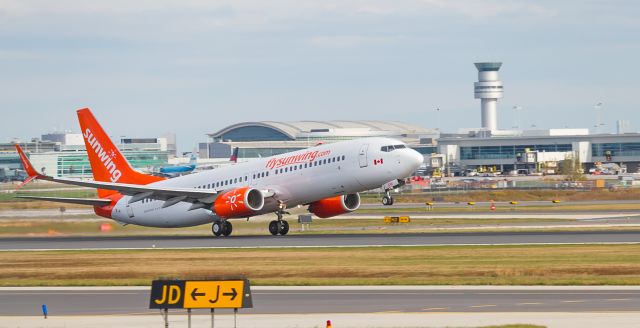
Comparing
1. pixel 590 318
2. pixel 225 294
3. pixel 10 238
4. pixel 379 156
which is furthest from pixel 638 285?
pixel 10 238

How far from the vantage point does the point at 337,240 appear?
2527 inches

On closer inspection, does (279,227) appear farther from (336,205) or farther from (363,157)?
(363,157)

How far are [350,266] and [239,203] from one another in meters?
20.4

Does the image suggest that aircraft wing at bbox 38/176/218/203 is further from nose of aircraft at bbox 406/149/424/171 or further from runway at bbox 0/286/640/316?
runway at bbox 0/286/640/316

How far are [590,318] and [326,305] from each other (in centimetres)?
840

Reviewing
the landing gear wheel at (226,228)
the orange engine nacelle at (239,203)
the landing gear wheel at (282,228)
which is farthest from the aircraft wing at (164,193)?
the landing gear wheel at (282,228)

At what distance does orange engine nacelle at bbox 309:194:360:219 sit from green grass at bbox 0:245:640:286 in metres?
12.8

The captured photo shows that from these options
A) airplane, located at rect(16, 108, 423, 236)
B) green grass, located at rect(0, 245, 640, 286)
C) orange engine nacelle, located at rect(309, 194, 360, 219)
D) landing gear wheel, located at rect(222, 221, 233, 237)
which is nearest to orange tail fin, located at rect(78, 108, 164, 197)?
airplane, located at rect(16, 108, 423, 236)

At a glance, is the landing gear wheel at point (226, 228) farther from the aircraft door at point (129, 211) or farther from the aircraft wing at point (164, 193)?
the aircraft door at point (129, 211)

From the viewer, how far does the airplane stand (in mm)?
65125

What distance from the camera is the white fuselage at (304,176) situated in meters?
64.9

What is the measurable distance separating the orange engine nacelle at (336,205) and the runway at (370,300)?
29883mm

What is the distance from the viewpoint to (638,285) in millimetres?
38219

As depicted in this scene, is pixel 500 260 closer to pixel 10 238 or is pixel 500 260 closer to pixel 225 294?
pixel 225 294
